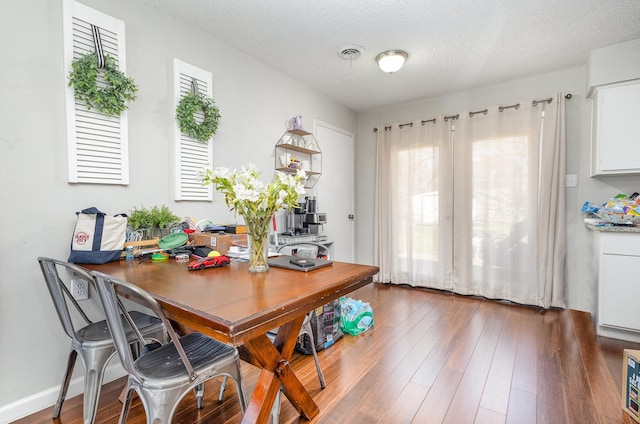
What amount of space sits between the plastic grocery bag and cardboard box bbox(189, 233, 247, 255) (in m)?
1.18

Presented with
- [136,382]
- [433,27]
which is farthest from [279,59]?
[136,382]

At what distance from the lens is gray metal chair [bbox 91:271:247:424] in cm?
106

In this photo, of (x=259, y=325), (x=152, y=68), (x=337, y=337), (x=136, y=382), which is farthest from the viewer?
(x=337, y=337)

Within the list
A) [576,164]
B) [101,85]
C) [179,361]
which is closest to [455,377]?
[179,361]

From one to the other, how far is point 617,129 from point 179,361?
3.78m

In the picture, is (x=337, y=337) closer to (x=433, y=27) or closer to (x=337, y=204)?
(x=337, y=204)

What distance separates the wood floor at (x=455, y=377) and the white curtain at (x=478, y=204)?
62 centimetres

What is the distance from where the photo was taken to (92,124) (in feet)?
5.95

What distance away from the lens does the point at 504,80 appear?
3.42m

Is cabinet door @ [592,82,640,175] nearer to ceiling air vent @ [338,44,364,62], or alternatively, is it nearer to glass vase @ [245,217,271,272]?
ceiling air vent @ [338,44,364,62]

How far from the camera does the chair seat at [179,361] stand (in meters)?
1.13

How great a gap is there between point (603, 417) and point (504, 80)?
3226 millimetres

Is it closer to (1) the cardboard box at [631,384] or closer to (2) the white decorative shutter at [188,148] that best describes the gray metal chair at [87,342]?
(2) the white decorative shutter at [188,148]

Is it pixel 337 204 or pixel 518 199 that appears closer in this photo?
pixel 518 199
